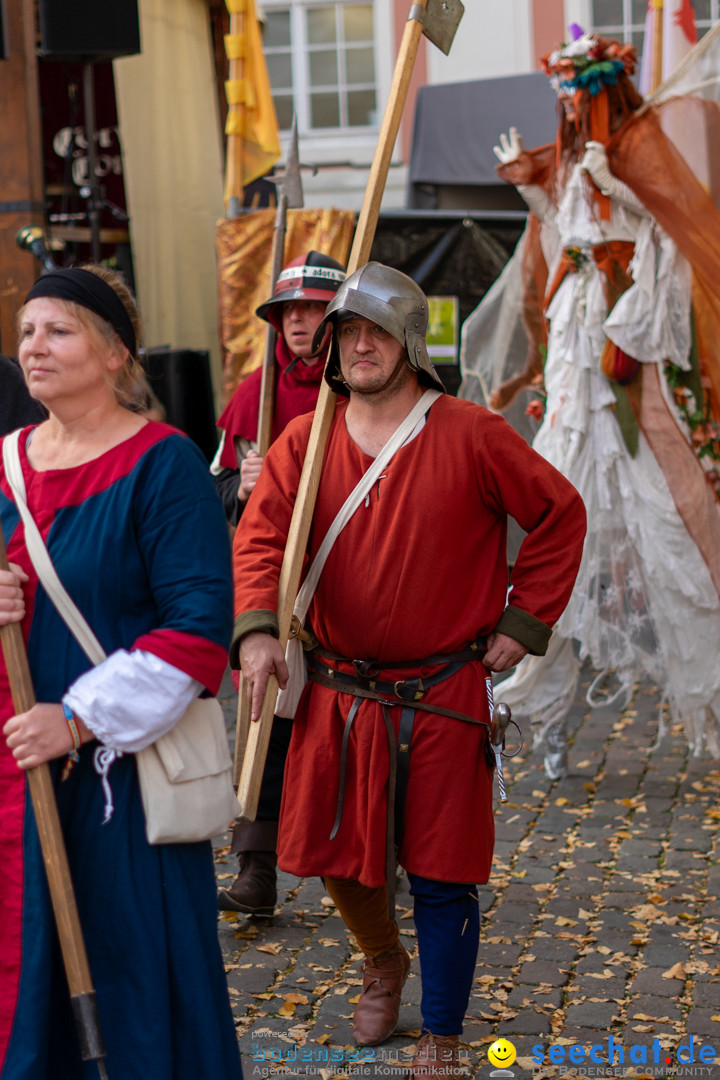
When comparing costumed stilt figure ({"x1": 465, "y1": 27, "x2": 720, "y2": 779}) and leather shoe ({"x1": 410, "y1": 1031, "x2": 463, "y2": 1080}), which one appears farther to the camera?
costumed stilt figure ({"x1": 465, "y1": 27, "x2": 720, "y2": 779})

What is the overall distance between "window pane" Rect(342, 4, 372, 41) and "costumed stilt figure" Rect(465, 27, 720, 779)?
1030 centimetres

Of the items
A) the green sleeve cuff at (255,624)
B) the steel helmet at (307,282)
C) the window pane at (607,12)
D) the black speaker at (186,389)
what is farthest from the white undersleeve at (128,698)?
the window pane at (607,12)

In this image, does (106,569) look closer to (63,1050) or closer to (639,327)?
(63,1050)

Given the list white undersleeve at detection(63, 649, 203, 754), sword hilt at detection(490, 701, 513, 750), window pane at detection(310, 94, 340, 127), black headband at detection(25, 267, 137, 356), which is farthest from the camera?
window pane at detection(310, 94, 340, 127)

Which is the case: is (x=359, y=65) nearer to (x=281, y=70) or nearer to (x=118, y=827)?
(x=281, y=70)

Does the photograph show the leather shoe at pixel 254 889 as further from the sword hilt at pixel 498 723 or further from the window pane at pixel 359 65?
the window pane at pixel 359 65

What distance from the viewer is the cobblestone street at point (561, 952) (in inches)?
129

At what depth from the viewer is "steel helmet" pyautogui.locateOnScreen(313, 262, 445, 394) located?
3.07 m

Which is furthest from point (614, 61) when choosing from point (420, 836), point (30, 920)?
point (30, 920)

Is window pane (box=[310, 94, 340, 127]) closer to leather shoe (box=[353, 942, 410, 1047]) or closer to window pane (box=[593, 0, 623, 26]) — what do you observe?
window pane (box=[593, 0, 623, 26])

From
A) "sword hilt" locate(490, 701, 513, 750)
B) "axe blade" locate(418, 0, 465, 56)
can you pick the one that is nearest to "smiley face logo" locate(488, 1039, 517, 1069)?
"sword hilt" locate(490, 701, 513, 750)

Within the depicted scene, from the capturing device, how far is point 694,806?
5.15 m

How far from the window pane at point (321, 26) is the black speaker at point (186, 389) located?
8534mm

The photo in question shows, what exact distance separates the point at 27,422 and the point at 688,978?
249cm
